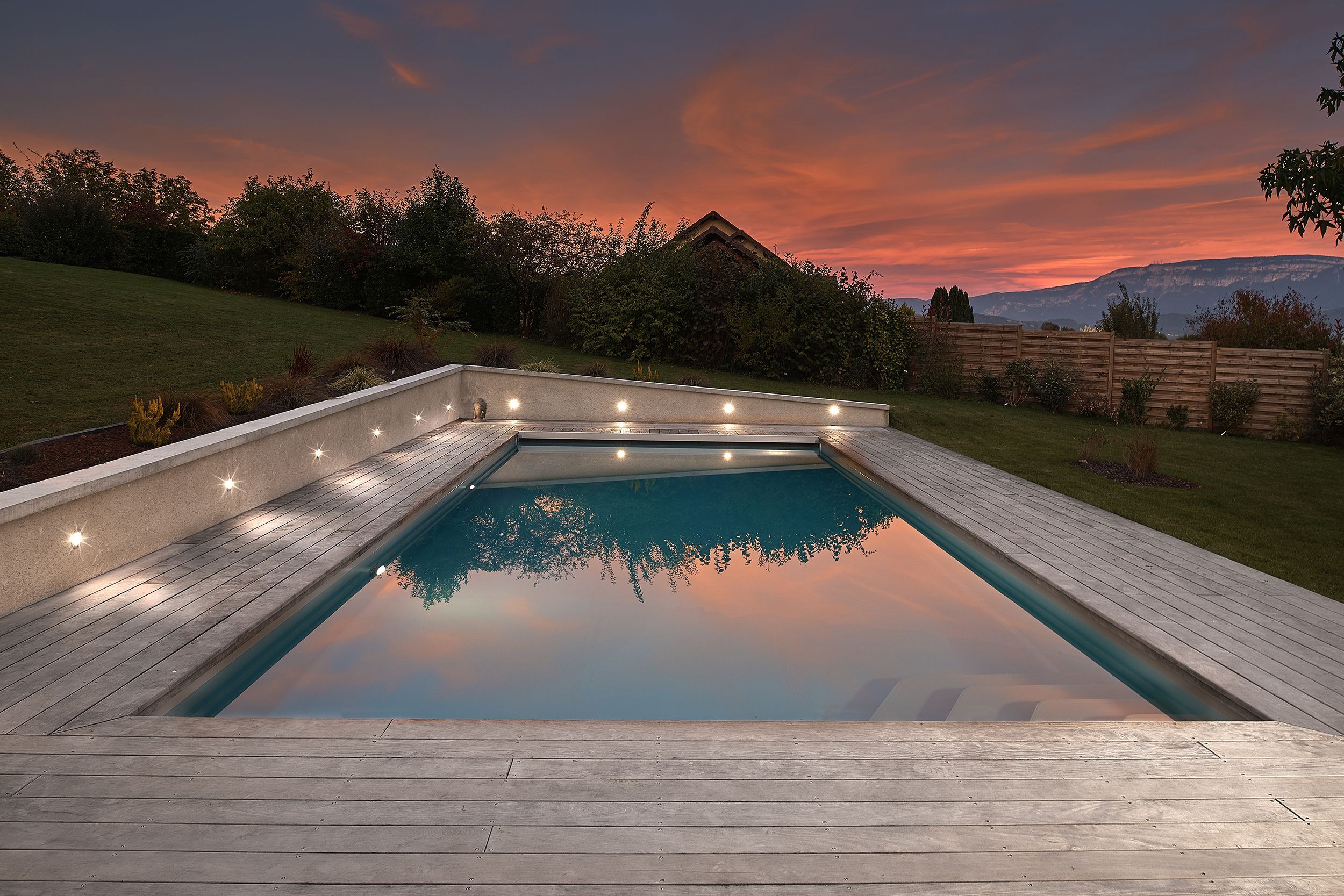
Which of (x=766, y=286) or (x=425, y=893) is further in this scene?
(x=766, y=286)

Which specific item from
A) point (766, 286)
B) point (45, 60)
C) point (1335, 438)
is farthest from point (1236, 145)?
point (45, 60)

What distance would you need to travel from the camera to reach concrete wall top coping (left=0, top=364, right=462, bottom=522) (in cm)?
294

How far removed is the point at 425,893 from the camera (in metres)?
1.52

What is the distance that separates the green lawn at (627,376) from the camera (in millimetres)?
5203

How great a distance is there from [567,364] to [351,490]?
662 centimetres

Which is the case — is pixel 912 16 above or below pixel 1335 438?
above

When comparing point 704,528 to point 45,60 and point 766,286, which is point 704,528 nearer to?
point 766,286

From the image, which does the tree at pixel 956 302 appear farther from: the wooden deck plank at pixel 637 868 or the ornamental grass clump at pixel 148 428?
the wooden deck plank at pixel 637 868

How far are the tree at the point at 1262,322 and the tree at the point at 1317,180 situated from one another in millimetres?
10229

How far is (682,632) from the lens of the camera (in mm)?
3791

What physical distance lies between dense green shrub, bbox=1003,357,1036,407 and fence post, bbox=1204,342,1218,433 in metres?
2.52

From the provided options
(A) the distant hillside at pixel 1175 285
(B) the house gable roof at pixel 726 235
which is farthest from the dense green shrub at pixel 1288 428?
(A) the distant hillside at pixel 1175 285

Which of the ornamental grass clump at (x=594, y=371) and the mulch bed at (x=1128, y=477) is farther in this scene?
the ornamental grass clump at (x=594, y=371)

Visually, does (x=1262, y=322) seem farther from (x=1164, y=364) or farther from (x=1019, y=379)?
(x=1019, y=379)
